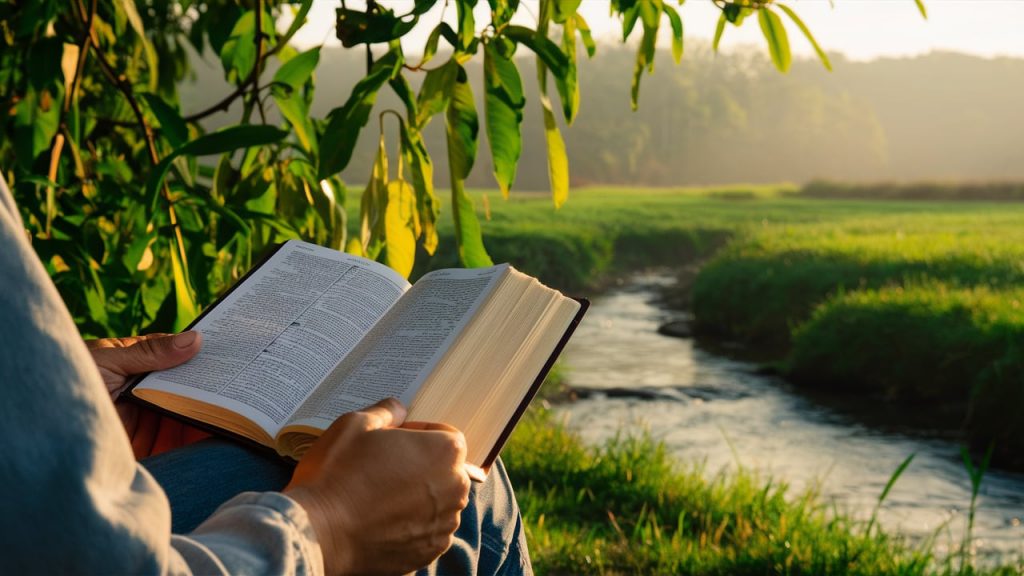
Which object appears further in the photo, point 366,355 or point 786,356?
point 786,356

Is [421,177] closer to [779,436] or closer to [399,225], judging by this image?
[399,225]

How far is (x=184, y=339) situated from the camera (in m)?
0.76

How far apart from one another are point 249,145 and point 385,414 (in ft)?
1.65

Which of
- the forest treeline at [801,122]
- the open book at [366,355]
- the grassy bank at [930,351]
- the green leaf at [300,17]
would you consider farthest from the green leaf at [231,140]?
the forest treeline at [801,122]

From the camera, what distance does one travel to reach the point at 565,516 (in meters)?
2.55

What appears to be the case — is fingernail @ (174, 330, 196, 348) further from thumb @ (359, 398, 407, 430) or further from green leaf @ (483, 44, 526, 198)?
green leaf @ (483, 44, 526, 198)

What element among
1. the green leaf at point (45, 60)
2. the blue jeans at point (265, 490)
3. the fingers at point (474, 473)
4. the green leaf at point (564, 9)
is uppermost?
the green leaf at point (564, 9)

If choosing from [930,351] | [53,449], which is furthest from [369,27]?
[930,351]

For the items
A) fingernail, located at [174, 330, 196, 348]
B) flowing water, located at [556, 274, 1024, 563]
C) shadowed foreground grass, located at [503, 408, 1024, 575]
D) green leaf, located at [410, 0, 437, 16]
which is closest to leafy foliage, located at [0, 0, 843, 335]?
green leaf, located at [410, 0, 437, 16]

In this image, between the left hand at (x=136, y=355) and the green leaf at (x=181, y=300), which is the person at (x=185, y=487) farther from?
the green leaf at (x=181, y=300)

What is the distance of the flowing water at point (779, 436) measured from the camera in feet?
12.4

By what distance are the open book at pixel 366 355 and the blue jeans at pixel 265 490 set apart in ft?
0.09

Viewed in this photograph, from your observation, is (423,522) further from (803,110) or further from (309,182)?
(803,110)

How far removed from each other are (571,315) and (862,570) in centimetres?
139
